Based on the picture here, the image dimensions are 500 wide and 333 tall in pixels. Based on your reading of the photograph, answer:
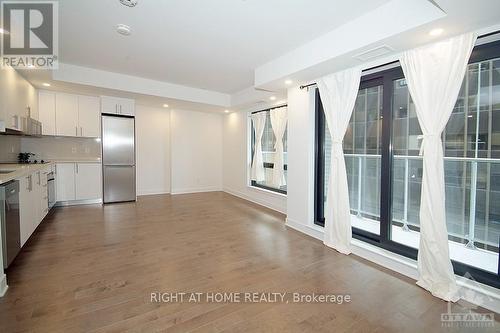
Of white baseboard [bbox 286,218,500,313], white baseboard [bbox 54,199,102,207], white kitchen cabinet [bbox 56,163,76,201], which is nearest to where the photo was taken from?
white baseboard [bbox 286,218,500,313]

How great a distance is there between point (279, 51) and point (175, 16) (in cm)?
155

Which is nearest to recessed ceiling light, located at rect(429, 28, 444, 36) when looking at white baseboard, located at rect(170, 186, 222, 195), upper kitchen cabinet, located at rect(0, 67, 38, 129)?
upper kitchen cabinet, located at rect(0, 67, 38, 129)

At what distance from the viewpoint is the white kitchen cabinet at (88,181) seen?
5.23 m

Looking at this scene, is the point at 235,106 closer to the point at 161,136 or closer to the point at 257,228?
the point at 161,136

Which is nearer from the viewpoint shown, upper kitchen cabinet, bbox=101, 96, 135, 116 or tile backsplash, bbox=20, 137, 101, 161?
tile backsplash, bbox=20, 137, 101, 161

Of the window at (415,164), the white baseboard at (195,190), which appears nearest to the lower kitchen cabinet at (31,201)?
the white baseboard at (195,190)

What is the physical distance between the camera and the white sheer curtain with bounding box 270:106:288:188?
16.7 ft

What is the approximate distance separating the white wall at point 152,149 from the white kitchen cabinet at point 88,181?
4.12 feet

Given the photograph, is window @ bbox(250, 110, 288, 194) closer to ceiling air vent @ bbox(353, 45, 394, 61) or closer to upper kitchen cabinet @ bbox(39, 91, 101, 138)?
ceiling air vent @ bbox(353, 45, 394, 61)

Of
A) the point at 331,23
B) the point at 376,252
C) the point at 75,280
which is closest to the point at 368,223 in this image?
the point at 376,252

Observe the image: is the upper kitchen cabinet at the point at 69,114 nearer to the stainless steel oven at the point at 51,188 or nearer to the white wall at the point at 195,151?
the stainless steel oven at the point at 51,188

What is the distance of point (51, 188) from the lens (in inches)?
183

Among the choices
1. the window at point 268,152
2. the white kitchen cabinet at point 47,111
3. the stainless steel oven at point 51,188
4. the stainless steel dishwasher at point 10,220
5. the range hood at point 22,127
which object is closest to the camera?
the stainless steel dishwasher at point 10,220

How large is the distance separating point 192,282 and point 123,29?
3080 mm
